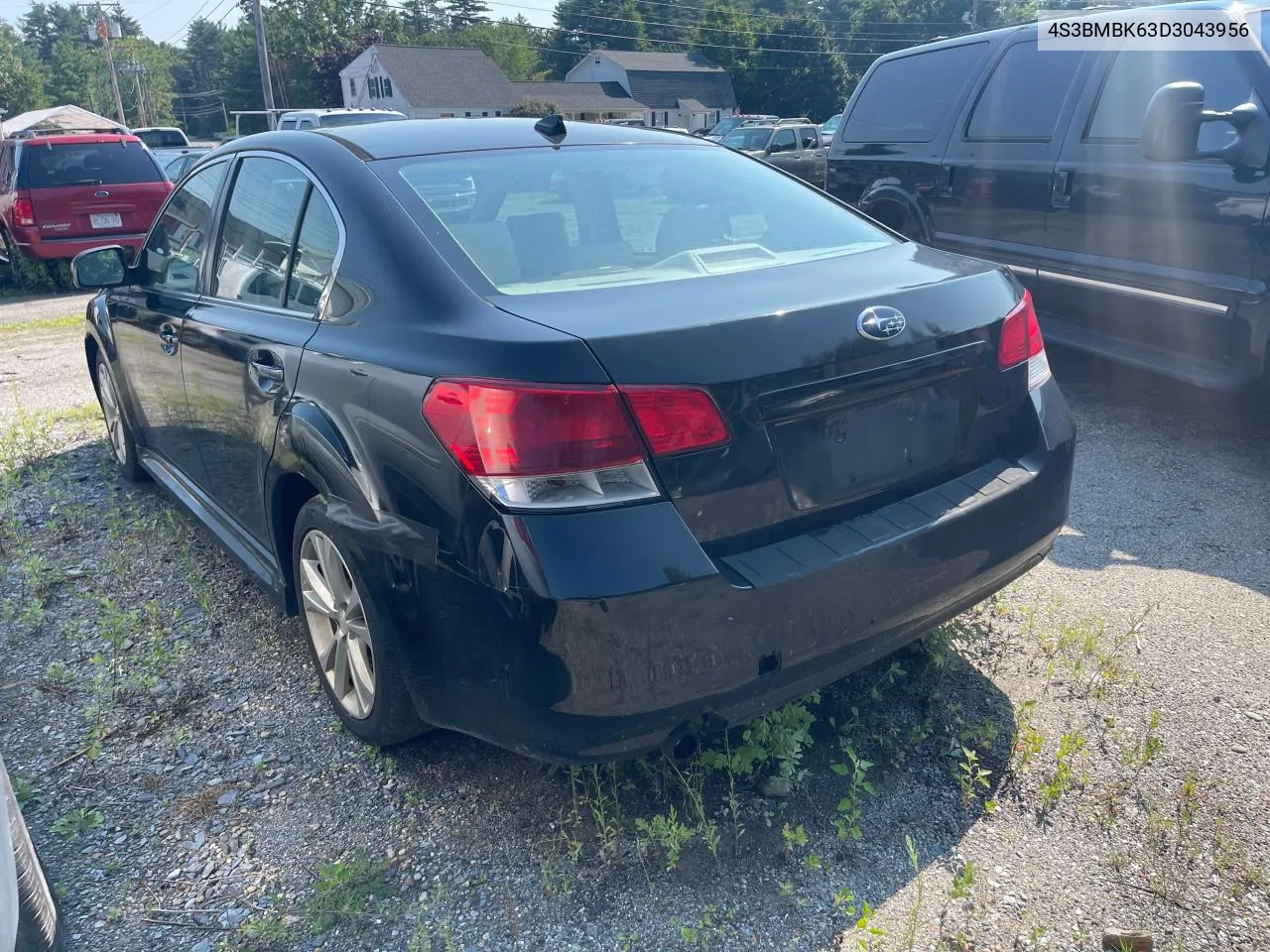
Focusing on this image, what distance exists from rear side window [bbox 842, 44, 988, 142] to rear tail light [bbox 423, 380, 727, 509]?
202 inches

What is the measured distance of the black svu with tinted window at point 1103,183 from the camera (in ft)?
15.0

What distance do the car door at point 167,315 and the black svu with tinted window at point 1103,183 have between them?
4.16 m

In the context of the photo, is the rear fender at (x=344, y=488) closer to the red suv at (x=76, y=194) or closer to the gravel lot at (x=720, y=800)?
the gravel lot at (x=720, y=800)

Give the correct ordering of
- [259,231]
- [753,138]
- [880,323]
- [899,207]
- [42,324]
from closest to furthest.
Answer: [880,323], [259,231], [899,207], [42,324], [753,138]

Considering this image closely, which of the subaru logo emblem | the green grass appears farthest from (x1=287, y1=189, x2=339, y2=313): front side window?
the green grass

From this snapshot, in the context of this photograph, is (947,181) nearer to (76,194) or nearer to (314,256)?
(314,256)

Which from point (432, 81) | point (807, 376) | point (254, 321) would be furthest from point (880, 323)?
point (432, 81)

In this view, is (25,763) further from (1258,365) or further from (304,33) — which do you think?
(304,33)

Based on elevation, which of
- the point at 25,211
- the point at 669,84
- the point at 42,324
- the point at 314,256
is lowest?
the point at 42,324

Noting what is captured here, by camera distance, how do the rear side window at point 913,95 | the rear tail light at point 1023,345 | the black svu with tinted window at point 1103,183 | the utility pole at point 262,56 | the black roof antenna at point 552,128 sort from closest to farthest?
the rear tail light at point 1023,345, the black roof antenna at point 552,128, the black svu with tinted window at point 1103,183, the rear side window at point 913,95, the utility pole at point 262,56

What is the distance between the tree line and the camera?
73.1 meters

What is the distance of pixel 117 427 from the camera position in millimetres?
5320

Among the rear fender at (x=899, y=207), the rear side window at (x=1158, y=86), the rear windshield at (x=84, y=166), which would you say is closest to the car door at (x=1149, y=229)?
the rear side window at (x=1158, y=86)

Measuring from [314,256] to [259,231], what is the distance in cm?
55
